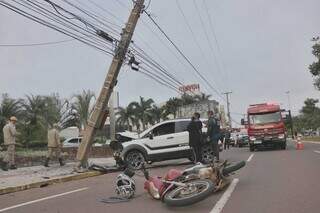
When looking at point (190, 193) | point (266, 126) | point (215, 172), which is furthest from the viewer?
point (266, 126)

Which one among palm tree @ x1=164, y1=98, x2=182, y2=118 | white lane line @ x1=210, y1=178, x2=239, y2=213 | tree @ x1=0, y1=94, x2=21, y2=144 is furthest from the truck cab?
palm tree @ x1=164, y1=98, x2=182, y2=118

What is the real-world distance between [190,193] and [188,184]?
213mm

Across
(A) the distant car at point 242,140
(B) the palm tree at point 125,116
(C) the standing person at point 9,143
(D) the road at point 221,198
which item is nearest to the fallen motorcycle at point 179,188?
(D) the road at point 221,198

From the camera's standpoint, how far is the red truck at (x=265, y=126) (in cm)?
3019

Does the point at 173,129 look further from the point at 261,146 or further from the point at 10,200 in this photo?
the point at 261,146

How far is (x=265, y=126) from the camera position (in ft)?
100

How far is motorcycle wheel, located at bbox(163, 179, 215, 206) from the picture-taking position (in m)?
8.60

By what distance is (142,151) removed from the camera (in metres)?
20.7

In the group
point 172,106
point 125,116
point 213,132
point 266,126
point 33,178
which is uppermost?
point 172,106

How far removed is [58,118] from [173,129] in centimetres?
3686

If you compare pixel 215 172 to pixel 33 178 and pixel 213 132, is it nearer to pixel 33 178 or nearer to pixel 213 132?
pixel 33 178

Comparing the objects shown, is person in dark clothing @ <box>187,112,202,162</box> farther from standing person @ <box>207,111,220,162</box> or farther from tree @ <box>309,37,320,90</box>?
tree @ <box>309,37,320,90</box>

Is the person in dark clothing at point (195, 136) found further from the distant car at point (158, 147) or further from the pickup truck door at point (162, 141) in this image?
the pickup truck door at point (162, 141)

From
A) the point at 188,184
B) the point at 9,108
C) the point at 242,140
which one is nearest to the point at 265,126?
the point at 242,140
